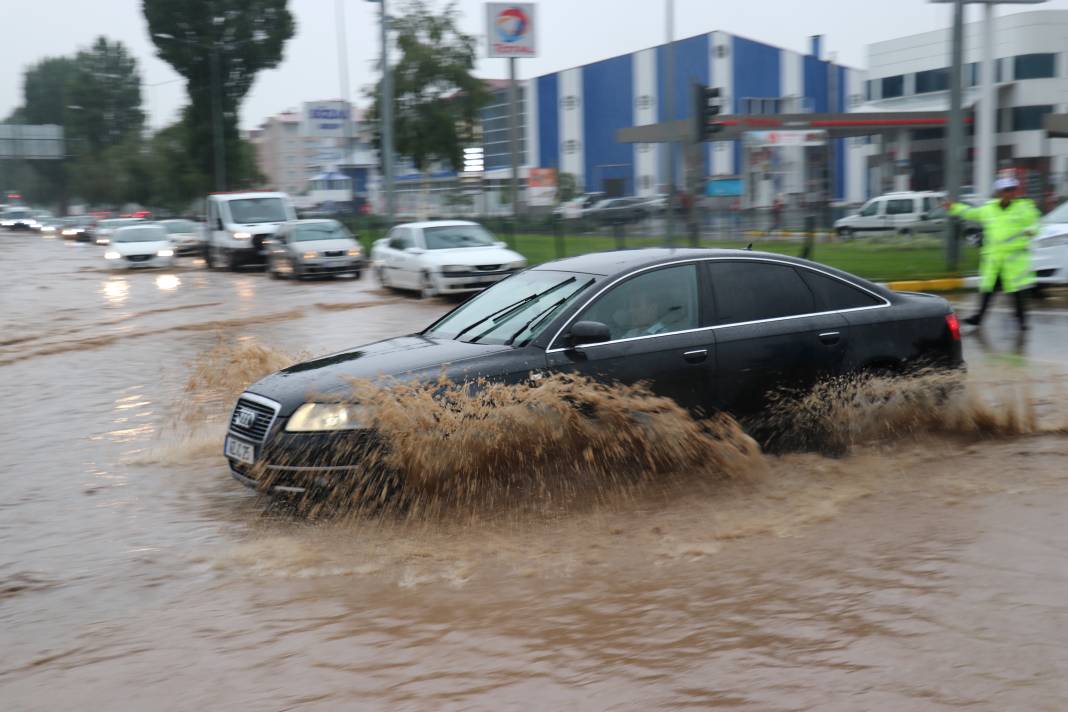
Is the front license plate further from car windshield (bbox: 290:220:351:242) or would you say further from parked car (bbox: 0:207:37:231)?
parked car (bbox: 0:207:37:231)

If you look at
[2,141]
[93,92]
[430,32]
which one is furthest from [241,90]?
[93,92]

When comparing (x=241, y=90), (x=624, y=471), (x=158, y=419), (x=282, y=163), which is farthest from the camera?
(x=282, y=163)

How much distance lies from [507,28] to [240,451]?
36390 mm

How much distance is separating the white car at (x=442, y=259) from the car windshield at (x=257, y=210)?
9926mm

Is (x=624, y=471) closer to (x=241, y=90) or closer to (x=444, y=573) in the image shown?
(x=444, y=573)

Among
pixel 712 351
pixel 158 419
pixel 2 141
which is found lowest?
pixel 158 419

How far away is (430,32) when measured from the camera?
43.6 metres

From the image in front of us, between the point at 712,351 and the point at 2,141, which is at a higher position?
the point at 2,141

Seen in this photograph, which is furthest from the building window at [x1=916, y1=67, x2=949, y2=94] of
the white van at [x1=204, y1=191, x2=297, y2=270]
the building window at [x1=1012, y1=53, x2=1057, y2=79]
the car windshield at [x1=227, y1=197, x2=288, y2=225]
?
the white van at [x1=204, y1=191, x2=297, y2=270]

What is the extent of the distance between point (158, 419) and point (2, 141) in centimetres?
9719

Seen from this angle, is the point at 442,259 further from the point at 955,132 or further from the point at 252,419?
the point at 252,419

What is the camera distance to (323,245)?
26.7 meters

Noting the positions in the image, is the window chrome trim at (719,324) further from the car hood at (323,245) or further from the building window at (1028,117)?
the building window at (1028,117)

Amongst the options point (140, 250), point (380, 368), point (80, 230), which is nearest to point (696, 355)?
point (380, 368)
